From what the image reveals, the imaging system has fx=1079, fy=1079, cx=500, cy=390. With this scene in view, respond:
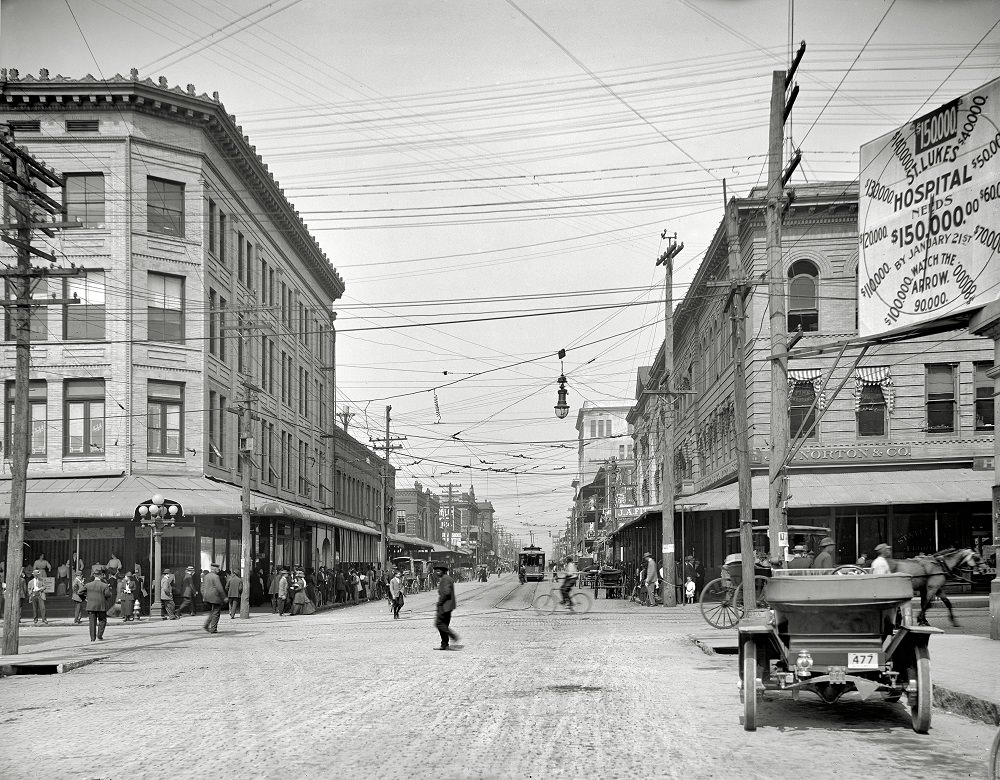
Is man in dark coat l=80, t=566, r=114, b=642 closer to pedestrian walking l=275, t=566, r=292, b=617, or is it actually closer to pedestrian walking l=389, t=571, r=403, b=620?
Answer: pedestrian walking l=389, t=571, r=403, b=620

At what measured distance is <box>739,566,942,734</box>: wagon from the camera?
34.3 ft

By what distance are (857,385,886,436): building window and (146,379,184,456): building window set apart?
2440cm

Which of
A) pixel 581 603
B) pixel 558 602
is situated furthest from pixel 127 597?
pixel 581 603

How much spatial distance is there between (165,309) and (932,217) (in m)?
30.6

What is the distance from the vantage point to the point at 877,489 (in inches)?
1409

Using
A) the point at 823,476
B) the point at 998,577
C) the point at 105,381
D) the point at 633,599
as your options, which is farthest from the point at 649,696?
the point at 633,599

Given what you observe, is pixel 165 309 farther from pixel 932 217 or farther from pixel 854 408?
pixel 932 217

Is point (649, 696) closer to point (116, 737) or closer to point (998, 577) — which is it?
point (116, 737)

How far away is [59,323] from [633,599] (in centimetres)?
2496

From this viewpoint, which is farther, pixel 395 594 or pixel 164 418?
pixel 164 418

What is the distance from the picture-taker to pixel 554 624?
29.4 m

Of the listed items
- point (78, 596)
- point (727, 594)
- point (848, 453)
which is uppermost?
point (848, 453)

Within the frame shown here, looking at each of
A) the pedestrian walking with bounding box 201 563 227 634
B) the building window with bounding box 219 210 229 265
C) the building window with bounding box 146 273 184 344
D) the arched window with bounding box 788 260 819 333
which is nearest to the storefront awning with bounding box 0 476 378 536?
the building window with bounding box 146 273 184 344

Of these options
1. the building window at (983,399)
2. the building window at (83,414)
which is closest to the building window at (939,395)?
the building window at (983,399)
